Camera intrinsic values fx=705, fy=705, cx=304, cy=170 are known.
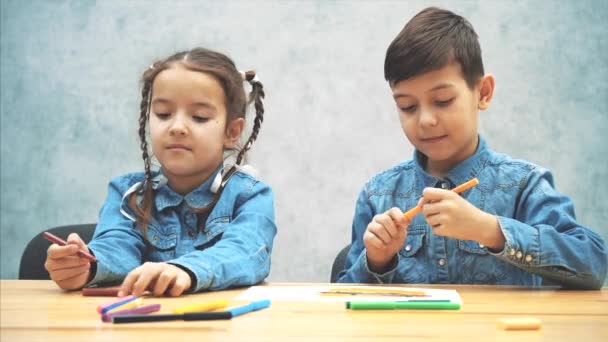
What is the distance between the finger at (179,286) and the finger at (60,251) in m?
0.19

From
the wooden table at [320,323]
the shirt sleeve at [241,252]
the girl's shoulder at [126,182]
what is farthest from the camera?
the girl's shoulder at [126,182]

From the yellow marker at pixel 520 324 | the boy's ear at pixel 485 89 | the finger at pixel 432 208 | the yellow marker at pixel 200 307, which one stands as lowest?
the yellow marker at pixel 520 324

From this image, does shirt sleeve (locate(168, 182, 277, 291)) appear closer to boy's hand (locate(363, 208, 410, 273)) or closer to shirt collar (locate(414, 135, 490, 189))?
boy's hand (locate(363, 208, 410, 273))

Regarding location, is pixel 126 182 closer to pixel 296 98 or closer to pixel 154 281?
pixel 154 281

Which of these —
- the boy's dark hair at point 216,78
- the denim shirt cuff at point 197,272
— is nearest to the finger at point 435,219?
the denim shirt cuff at point 197,272

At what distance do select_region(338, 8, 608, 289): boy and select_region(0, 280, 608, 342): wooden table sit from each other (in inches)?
7.0

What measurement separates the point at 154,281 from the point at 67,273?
0.18m

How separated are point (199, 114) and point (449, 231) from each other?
533 millimetres

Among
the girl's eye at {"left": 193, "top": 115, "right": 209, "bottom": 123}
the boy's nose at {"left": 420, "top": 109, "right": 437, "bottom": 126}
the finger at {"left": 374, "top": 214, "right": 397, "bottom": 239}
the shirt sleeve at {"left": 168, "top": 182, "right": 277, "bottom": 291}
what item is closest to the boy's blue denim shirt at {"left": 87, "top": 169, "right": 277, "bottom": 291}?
the shirt sleeve at {"left": 168, "top": 182, "right": 277, "bottom": 291}

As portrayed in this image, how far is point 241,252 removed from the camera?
45.3 inches

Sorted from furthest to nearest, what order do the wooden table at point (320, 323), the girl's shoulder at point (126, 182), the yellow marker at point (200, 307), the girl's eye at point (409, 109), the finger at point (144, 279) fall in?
the girl's shoulder at point (126, 182)
the girl's eye at point (409, 109)
the finger at point (144, 279)
the yellow marker at point (200, 307)
the wooden table at point (320, 323)

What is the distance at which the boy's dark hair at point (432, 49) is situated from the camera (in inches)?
48.0

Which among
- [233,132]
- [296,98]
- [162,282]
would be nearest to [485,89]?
[233,132]

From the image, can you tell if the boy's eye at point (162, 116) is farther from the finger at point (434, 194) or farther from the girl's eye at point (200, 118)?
the finger at point (434, 194)
